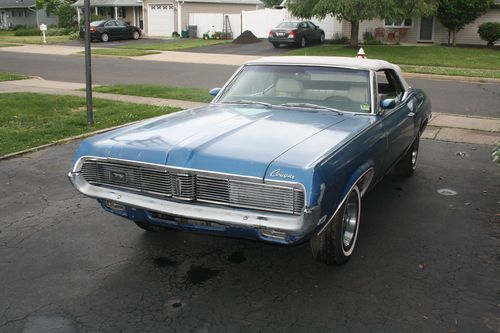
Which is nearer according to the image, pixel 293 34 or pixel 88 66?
pixel 88 66

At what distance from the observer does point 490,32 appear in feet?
93.6

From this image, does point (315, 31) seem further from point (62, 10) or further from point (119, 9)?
point (62, 10)

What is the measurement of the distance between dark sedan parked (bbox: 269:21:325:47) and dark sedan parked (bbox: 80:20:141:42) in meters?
12.1

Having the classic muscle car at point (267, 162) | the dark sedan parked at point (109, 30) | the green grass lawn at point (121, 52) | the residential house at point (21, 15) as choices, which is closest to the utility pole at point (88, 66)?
the classic muscle car at point (267, 162)

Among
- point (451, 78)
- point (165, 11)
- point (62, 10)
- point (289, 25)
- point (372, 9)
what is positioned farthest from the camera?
point (62, 10)

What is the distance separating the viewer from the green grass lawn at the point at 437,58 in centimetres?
2008

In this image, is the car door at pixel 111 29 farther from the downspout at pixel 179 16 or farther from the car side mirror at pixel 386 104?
the car side mirror at pixel 386 104

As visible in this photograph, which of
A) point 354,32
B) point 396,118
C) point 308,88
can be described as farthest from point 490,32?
point 308,88

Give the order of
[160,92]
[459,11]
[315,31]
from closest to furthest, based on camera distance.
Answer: [160,92] < [459,11] < [315,31]

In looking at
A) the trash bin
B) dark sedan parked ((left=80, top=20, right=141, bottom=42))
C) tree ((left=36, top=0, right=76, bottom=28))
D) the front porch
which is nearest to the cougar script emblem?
dark sedan parked ((left=80, top=20, right=141, bottom=42))

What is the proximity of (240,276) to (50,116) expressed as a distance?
7684mm

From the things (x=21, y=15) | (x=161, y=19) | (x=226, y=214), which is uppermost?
(x=21, y=15)

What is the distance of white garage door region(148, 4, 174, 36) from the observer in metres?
42.1

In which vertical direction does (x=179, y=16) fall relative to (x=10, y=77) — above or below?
above
